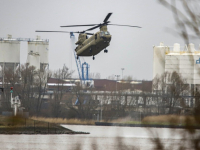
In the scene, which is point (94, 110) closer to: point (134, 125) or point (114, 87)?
point (114, 87)

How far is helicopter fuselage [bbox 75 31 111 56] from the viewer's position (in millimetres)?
44969

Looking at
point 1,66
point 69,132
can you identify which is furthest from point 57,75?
point 69,132

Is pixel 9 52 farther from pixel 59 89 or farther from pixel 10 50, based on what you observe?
pixel 59 89

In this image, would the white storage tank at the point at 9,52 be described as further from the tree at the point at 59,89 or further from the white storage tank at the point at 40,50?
the tree at the point at 59,89

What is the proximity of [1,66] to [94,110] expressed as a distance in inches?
1495

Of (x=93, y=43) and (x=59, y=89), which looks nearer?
(x=93, y=43)

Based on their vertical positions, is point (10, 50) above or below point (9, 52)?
above

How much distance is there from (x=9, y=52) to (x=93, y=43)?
213ft

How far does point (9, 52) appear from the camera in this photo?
10775 cm

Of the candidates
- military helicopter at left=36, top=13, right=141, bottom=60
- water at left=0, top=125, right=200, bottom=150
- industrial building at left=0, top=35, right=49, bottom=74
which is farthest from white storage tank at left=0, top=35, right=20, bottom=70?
water at left=0, top=125, right=200, bottom=150

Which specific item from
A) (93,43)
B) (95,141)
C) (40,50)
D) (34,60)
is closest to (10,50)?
(34,60)

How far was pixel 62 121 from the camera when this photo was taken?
71812mm

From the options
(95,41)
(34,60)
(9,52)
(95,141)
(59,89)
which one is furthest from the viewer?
(34,60)

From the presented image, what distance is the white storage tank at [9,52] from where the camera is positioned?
10594 centimetres
